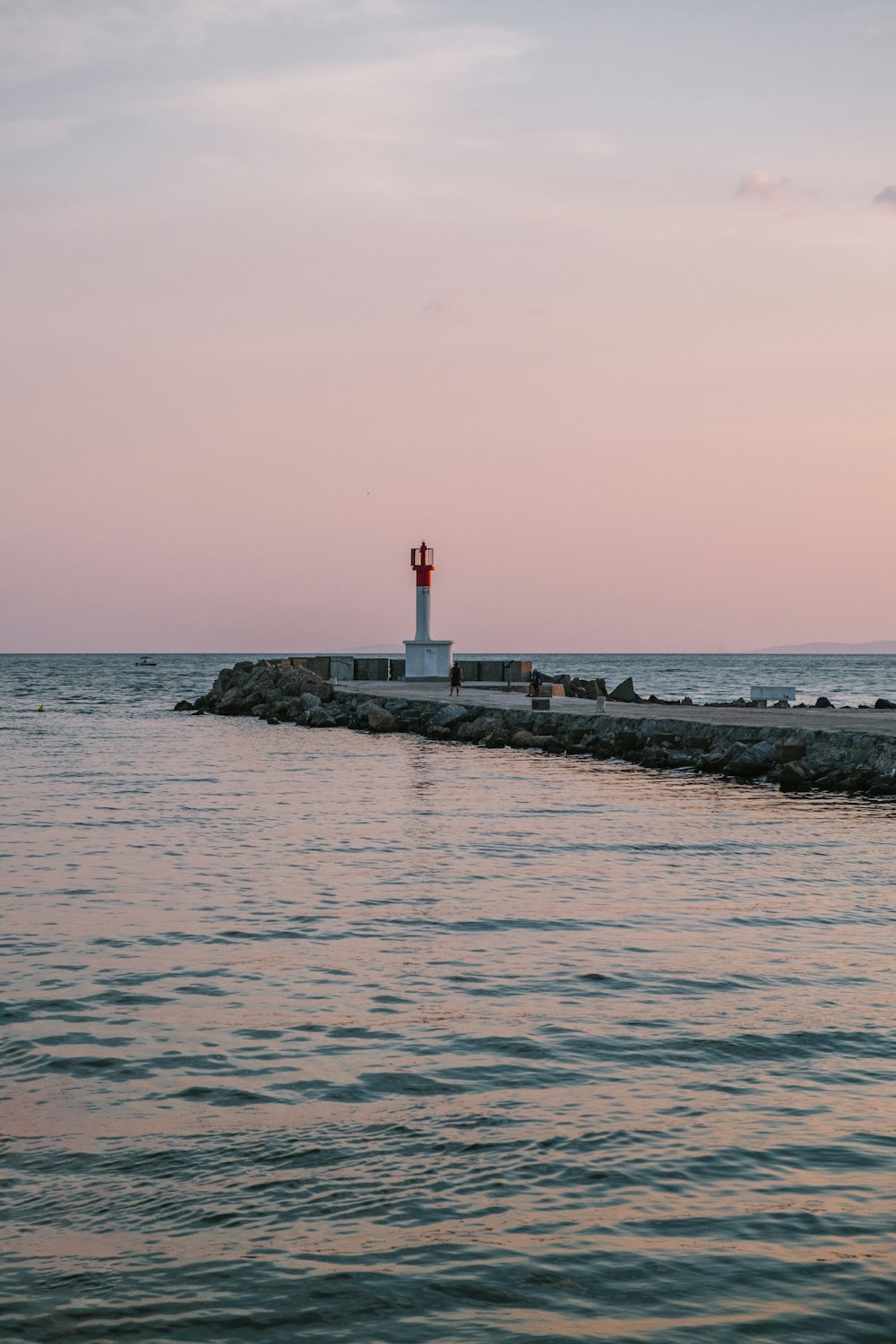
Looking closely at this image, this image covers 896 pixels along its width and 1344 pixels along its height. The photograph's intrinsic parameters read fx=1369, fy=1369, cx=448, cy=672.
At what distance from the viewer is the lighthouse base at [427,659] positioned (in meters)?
47.2

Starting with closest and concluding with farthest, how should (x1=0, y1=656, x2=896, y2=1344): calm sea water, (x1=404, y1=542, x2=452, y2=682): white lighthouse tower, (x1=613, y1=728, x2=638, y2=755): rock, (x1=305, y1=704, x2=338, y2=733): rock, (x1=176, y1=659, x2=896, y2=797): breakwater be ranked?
(x1=0, y1=656, x2=896, y2=1344): calm sea water → (x1=176, y1=659, x2=896, y2=797): breakwater → (x1=613, y1=728, x2=638, y2=755): rock → (x1=305, y1=704, x2=338, y2=733): rock → (x1=404, y1=542, x2=452, y2=682): white lighthouse tower

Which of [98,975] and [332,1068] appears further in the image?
[98,975]

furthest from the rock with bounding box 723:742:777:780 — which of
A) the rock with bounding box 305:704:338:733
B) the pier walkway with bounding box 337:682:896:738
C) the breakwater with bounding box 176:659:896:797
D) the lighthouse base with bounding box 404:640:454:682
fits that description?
the lighthouse base with bounding box 404:640:454:682

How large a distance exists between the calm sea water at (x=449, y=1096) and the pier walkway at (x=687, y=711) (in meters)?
12.1

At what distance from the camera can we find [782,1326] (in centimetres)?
434

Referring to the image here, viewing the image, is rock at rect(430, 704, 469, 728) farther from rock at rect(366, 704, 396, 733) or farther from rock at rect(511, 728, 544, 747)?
rock at rect(511, 728, 544, 747)

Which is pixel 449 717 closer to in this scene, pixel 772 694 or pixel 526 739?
pixel 526 739

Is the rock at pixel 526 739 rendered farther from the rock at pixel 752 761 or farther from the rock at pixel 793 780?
the rock at pixel 793 780

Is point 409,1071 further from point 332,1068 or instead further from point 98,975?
point 98,975

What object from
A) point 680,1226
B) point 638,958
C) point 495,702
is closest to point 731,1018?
point 638,958

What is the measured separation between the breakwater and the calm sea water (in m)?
7.36

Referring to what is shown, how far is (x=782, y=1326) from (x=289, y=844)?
12.0m

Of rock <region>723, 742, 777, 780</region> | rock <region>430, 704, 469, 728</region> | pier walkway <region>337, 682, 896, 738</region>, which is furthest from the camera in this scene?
rock <region>430, 704, 469, 728</region>

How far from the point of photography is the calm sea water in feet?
15.0
